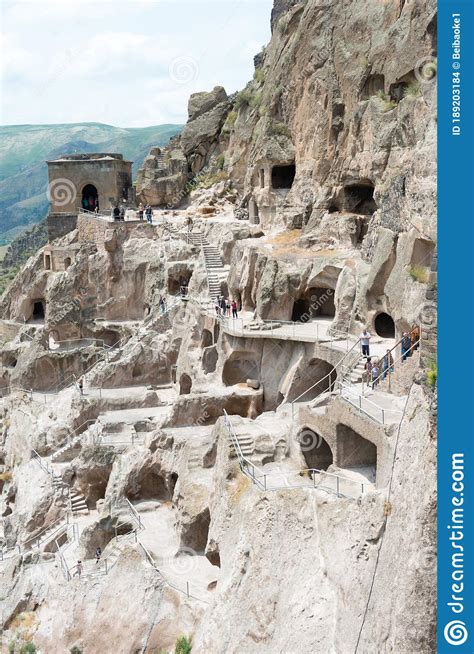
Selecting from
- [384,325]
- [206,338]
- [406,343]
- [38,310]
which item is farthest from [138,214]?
[406,343]

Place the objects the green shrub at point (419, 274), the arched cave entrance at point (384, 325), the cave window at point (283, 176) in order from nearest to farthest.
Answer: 1. the green shrub at point (419, 274)
2. the arched cave entrance at point (384, 325)
3. the cave window at point (283, 176)

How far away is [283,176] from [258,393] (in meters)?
14.7

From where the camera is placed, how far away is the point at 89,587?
20.5 m

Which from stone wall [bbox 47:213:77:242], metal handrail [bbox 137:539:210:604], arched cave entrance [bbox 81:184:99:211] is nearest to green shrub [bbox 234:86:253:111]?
arched cave entrance [bbox 81:184:99:211]

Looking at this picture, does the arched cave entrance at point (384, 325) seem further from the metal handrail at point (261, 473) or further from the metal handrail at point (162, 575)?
the metal handrail at point (162, 575)

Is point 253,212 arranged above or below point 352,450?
above

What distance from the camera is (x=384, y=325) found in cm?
2578

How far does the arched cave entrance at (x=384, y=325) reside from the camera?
2552 cm

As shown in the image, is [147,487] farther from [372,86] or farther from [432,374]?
[372,86]

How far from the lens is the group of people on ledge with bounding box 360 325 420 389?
18.1 meters

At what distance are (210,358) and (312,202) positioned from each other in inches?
325

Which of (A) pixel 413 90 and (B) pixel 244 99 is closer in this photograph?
(A) pixel 413 90

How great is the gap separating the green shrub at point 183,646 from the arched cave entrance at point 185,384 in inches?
567

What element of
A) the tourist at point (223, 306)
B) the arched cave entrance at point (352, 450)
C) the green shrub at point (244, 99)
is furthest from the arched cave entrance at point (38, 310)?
the arched cave entrance at point (352, 450)
